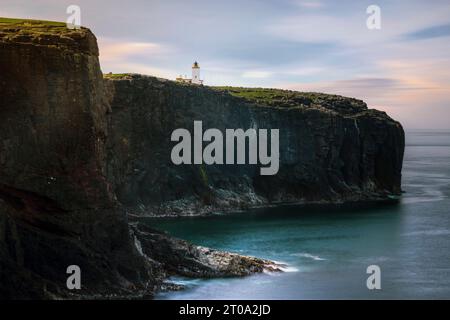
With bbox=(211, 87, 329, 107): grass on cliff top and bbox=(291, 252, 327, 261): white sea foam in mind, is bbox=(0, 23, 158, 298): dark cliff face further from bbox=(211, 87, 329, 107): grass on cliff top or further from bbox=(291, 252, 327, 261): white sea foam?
bbox=(211, 87, 329, 107): grass on cliff top

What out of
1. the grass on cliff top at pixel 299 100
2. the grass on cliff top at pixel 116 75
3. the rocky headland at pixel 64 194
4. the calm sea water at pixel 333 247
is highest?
the grass on cliff top at pixel 116 75

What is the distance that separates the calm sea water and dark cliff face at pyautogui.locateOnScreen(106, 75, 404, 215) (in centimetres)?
1086

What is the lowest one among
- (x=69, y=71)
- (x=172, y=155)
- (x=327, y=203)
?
(x=327, y=203)

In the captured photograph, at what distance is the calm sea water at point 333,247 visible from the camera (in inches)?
2842

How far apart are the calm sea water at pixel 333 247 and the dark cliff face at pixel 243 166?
10.9 meters

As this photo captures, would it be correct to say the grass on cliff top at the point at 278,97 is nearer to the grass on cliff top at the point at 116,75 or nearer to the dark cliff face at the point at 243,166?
the dark cliff face at the point at 243,166

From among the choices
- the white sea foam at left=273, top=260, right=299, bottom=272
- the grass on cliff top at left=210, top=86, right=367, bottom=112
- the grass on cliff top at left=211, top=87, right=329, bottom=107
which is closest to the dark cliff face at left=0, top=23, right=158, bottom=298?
the white sea foam at left=273, top=260, right=299, bottom=272

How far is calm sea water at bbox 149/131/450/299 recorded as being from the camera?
72188 millimetres

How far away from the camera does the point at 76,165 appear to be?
66.6 metres

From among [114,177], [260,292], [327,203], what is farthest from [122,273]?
[327,203]

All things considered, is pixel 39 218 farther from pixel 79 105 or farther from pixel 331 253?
pixel 331 253

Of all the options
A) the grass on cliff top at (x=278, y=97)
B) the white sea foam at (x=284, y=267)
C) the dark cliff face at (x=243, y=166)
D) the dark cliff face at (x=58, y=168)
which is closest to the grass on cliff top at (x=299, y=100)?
the grass on cliff top at (x=278, y=97)

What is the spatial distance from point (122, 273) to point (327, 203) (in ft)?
313

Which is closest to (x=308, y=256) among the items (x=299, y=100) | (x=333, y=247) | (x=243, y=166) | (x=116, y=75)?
(x=333, y=247)
